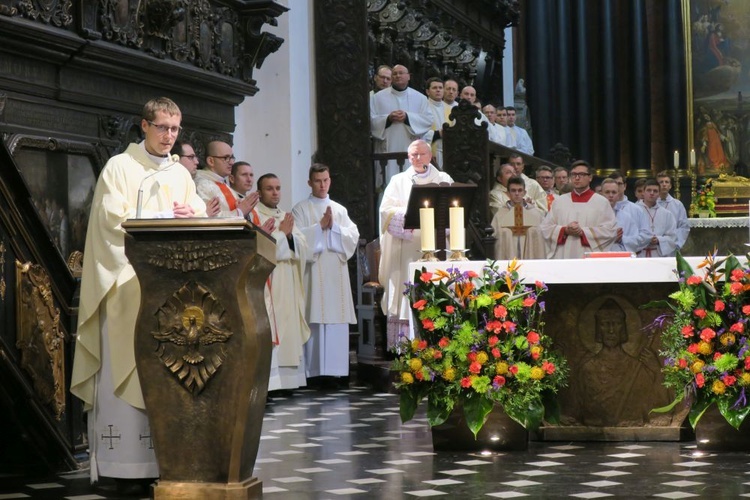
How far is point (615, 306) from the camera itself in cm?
751

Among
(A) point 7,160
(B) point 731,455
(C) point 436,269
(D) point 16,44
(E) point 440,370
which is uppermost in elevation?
(D) point 16,44

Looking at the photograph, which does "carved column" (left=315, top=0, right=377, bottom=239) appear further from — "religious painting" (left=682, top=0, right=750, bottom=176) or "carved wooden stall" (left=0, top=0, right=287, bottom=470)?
"religious painting" (left=682, top=0, right=750, bottom=176)

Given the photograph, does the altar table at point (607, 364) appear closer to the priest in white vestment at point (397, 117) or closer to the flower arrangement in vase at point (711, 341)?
the flower arrangement in vase at point (711, 341)

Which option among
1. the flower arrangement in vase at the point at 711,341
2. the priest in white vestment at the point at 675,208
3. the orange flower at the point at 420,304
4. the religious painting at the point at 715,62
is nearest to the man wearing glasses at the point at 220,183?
the orange flower at the point at 420,304

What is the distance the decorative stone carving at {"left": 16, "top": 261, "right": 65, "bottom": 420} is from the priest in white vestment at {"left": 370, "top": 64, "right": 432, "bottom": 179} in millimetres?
7202

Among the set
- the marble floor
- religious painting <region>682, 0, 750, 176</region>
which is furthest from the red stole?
religious painting <region>682, 0, 750, 176</region>

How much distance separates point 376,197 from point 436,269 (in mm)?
6328

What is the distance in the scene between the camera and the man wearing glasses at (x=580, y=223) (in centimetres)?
1115

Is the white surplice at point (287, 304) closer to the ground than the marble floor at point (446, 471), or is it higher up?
higher up

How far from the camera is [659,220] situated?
47.3ft

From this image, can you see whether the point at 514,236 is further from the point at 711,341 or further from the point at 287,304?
the point at 711,341

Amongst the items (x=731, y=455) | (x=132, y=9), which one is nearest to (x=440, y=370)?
(x=731, y=455)

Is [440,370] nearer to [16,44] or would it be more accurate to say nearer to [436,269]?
[436,269]

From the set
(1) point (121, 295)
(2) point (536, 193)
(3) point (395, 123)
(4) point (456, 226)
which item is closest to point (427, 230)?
(4) point (456, 226)
